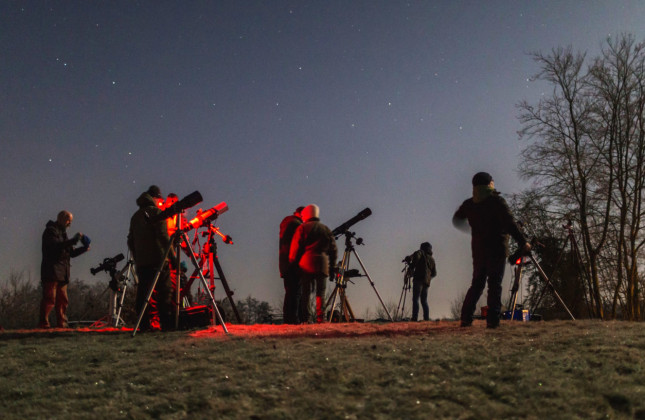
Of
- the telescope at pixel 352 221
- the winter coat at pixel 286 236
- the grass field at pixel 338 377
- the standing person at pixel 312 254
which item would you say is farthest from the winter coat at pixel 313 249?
the grass field at pixel 338 377

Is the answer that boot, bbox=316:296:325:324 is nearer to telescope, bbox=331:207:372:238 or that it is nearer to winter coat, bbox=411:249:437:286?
telescope, bbox=331:207:372:238

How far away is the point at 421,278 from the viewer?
13.8 m

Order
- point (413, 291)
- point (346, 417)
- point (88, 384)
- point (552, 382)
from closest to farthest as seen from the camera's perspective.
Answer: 1. point (346, 417)
2. point (552, 382)
3. point (88, 384)
4. point (413, 291)

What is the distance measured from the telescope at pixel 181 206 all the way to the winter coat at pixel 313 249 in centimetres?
281

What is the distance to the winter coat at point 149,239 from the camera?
26.5 ft

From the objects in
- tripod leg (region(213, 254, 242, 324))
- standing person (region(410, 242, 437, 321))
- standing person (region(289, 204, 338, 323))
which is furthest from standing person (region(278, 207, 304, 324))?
standing person (region(410, 242, 437, 321))

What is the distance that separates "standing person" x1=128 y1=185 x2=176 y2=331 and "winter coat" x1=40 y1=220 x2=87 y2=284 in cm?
267

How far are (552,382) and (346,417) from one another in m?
1.75

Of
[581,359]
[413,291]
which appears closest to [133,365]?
[581,359]

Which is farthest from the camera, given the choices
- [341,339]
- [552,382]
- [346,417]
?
[341,339]

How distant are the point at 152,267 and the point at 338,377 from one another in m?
4.51

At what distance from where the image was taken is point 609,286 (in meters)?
19.6

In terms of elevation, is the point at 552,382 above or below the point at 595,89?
below

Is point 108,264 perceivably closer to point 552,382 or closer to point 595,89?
point 552,382
